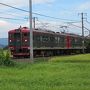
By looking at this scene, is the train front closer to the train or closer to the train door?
the train

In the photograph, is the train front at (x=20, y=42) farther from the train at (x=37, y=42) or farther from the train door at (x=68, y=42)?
the train door at (x=68, y=42)

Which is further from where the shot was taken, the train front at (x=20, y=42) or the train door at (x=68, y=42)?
the train door at (x=68, y=42)

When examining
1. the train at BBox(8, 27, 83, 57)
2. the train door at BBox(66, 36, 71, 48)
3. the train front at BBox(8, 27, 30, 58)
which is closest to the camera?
the train front at BBox(8, 27, 30, 58)

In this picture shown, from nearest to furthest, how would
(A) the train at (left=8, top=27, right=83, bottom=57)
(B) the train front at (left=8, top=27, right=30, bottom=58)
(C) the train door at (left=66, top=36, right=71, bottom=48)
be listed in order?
1. (B) the train front at (left=8, top=27, right=30, bottom=58)
2. (A) the train at (left=8, top=27, right=83, bottom=57)
3. (C) the train door at (left=66, top=36, right=71, bottom=48)

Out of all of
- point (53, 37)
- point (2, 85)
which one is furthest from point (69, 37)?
point (2, 85)

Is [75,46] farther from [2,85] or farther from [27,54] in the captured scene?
[2,85]

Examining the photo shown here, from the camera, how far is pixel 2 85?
1644 cm

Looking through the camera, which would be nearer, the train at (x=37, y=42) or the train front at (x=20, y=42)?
the train front at (x=20, y=42)

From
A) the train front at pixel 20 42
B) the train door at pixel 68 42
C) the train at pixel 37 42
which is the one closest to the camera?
the train front at pixel 20 42

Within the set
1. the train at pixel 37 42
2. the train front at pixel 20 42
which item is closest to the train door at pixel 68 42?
the train at pixel 37 42

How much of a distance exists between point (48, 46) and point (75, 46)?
14.4 meters

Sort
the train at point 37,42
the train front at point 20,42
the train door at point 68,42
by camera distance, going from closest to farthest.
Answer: the train front at point 20,42
the train at point 37,42
the train door at point 68,42

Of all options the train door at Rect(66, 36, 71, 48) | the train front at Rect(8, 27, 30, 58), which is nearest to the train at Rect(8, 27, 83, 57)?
the train front at Rect(8, 27, 30, 58)

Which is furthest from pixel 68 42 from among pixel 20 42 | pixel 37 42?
pixel 20 42
